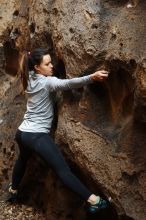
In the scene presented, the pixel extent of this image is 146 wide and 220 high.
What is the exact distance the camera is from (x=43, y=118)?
4.57m

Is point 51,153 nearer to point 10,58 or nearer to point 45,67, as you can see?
point 45,67

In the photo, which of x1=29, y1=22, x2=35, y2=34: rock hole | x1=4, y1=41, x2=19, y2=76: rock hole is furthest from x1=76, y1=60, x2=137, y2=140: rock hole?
x1=4, y1=41, x2=19, y2=76: rock hole

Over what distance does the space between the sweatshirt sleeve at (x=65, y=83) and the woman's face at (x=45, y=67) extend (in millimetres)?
73

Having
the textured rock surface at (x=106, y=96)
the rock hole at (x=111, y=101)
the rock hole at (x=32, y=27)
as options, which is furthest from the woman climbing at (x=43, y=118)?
the rock hole at (x=32, y=27)

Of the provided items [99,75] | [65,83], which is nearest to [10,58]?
[65,83]

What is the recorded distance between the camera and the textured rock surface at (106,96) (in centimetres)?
404

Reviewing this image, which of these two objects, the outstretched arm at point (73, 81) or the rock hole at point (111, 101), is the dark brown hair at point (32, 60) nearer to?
the outstretched arm at point (73, 81)

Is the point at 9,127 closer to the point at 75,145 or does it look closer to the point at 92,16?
the point at 75,145

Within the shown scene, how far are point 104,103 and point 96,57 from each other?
40cm

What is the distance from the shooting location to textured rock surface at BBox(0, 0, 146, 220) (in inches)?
159

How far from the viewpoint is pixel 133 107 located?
397 cm

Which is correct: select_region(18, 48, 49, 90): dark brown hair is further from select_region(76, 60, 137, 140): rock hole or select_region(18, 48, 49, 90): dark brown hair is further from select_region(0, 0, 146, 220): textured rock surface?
select_region(76, 60, 137, 140): rock hole

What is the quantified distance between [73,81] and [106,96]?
34 cm

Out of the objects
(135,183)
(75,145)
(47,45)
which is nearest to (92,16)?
(47,45)
